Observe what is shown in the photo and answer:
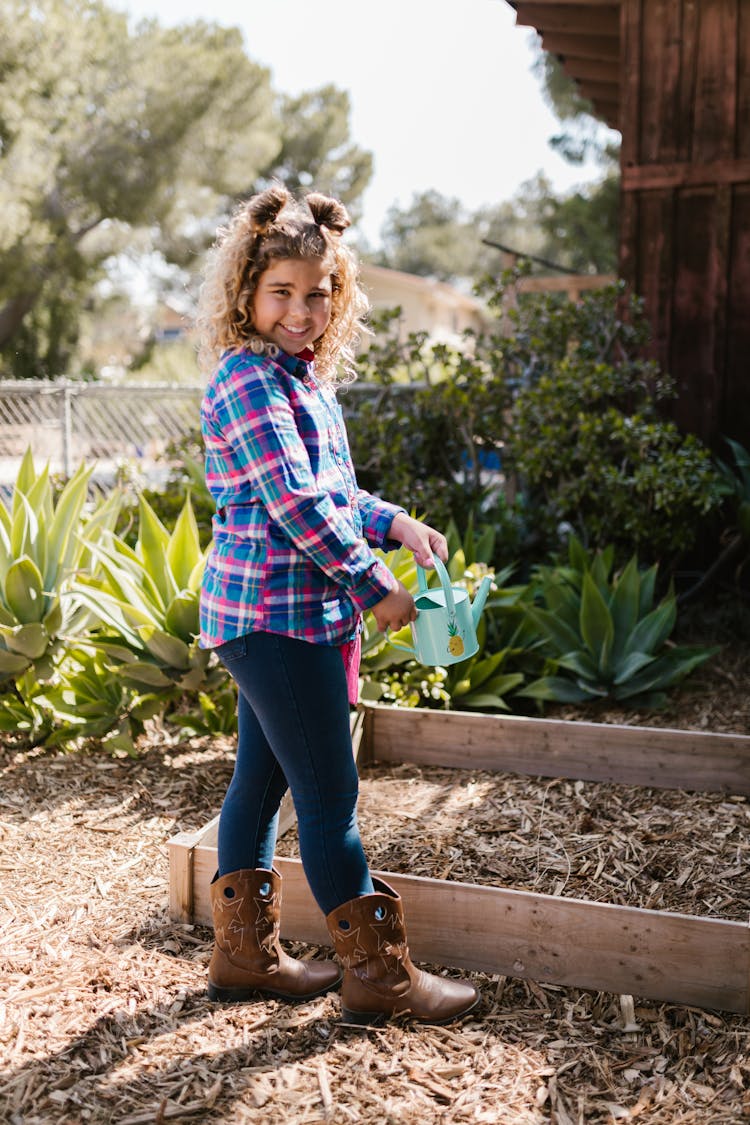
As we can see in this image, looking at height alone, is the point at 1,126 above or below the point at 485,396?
above

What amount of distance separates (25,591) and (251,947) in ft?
6.71

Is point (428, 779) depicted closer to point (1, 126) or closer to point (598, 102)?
point (598, 102)

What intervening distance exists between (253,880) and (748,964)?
1.15 metres

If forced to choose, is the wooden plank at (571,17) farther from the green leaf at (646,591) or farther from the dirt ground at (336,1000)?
the dirt ground at (336,1000)

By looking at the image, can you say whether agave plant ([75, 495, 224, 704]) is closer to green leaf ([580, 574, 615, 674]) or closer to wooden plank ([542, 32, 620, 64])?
green leaf ([580, 574, 615, 674])

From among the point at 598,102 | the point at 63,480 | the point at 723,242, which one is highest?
the point at 598,102

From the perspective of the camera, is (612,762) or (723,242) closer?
(612,762)

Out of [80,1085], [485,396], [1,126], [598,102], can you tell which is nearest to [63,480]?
[485,396]

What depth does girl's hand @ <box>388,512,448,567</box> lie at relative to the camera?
2.37 metres

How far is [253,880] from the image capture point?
7.84ft

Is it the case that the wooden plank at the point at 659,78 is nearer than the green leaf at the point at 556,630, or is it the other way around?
the green leaf at the point at 556,630

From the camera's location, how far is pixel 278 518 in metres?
2.02

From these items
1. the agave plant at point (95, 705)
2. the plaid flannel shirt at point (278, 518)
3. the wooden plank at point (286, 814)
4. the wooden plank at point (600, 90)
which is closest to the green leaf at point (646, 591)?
the wooden plank at point (286, 814)

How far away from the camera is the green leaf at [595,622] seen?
4.39 metres
